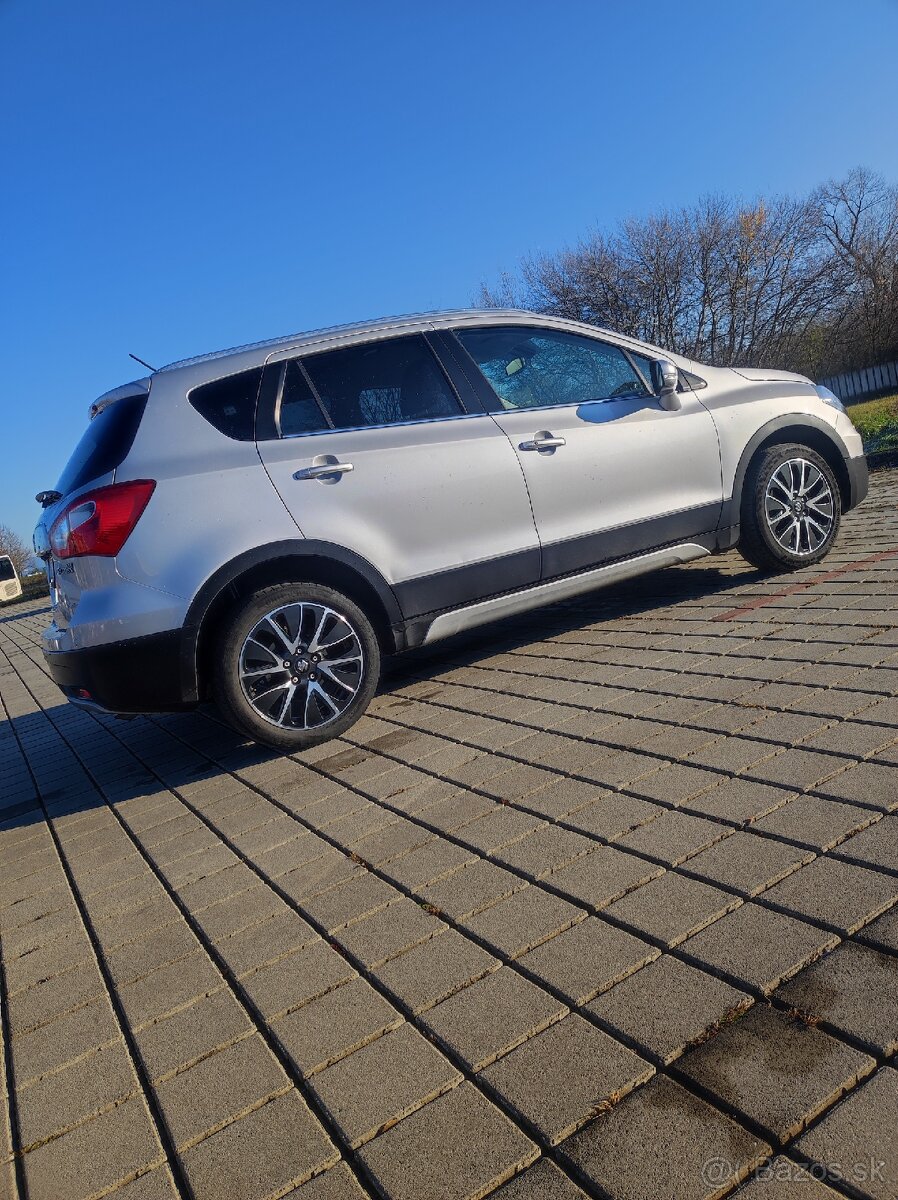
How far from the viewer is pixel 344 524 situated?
4.14 metres

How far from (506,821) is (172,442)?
7.51ft

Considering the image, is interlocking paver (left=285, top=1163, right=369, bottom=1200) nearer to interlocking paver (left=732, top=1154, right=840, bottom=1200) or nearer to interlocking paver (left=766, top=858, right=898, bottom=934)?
interlocking paver (left=732, top=1154, right=840, bottom=1200)

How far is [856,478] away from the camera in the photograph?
5.73 meters

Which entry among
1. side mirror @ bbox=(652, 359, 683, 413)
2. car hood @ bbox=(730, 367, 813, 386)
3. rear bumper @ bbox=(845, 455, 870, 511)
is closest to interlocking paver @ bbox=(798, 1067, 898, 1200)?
side mirror @ bbox=(652, 359, 683, 413)

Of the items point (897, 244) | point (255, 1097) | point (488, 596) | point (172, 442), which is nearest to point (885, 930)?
point (255, 1097)

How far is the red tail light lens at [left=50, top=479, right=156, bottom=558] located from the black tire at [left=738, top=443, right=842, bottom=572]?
11.5 ft

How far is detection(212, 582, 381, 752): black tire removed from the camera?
389 centimetres

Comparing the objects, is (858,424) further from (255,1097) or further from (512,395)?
(255,1097)

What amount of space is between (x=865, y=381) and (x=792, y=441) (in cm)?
3017

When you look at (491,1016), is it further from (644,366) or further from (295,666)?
(644,366)

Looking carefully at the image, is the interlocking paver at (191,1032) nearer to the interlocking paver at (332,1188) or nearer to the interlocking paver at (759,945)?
the interlocking paver at (332,1188)

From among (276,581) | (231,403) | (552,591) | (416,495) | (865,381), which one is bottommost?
(552,591)

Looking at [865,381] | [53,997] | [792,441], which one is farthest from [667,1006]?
[865,381]

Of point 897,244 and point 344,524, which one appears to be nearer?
point 344,524
